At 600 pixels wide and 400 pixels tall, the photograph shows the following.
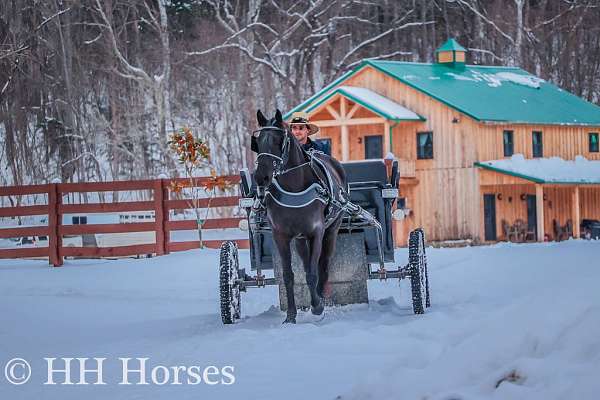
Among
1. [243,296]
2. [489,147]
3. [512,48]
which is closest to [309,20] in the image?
[512,48]

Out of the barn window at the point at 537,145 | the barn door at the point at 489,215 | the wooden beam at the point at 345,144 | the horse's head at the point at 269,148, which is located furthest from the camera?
the barn window at the point at 537,145

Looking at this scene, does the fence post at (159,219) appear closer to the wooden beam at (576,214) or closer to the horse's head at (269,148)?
the horse's head at (269,148)

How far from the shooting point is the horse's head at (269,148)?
11.3m

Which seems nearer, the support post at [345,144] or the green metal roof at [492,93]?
the support post at [345,144]

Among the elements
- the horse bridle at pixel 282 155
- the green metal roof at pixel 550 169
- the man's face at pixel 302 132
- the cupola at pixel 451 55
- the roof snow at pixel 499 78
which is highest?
the cupola at pixel 451 55

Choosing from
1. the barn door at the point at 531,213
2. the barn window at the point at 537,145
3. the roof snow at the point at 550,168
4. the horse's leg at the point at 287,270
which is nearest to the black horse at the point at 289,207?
the horse's leg at the point at 287,270

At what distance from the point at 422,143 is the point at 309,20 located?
12.7 metres

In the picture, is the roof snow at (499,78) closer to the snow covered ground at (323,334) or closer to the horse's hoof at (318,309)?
the snow covered ground at (323,334)

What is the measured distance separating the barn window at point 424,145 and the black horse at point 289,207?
29.9 metres

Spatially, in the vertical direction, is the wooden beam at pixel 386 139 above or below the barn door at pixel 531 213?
above

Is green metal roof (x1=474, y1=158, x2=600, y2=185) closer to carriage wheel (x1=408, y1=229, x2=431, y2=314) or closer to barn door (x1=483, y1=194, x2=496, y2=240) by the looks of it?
barn door (x1=483, y1=194, x2=496, y2=240)

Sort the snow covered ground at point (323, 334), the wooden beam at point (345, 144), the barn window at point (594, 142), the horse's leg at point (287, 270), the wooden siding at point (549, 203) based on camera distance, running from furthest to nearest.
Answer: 1. the barn window at point (594, 142)
2. the wooden siding at point (549, 203)
3. the wooden beam at point (345, 144)
4. the horse's leg at point (287, 270)
5. the snow covered ground at point (323, 334)

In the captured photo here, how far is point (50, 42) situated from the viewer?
4634 centimetres

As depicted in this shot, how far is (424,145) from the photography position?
4212cm
